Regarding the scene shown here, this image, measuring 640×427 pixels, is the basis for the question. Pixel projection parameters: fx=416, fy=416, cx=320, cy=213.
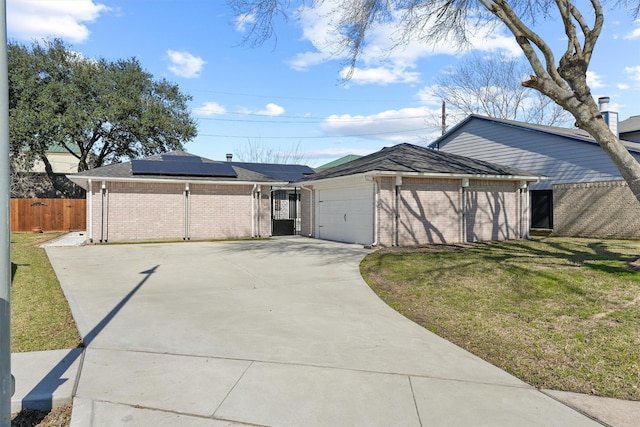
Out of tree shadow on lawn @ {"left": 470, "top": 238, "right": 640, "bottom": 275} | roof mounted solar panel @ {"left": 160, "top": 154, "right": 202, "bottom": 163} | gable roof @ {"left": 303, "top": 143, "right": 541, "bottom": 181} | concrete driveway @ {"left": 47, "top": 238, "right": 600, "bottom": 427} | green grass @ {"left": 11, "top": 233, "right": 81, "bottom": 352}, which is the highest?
roof mounted solar panel @ {"left": 160, "top": 154, "right": 202, "bottom": 163}

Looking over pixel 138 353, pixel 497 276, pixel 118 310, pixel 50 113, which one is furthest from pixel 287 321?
pixel 50 113

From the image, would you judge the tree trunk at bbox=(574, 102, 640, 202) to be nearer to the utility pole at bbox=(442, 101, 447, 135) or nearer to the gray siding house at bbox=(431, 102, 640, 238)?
the gray siding house at bbox=(431, 102, 640, 238)

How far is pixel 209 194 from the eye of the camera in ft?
60.0

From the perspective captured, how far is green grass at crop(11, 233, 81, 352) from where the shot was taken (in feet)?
15.4

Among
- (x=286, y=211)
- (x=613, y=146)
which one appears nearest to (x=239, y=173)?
(x=286, y=211)

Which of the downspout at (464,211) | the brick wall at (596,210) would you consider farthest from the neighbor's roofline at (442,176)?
the brick wall at (596,210)

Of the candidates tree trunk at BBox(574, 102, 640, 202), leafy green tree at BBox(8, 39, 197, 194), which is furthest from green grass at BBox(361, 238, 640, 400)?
leafy green tree at BBox(8, 39, 197, 194)

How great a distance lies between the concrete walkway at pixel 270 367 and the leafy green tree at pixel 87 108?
68.9 ft

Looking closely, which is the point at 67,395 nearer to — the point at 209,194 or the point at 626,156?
the point at 626,156

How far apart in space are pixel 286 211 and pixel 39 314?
49.4ft

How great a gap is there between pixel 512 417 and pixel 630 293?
183 inches

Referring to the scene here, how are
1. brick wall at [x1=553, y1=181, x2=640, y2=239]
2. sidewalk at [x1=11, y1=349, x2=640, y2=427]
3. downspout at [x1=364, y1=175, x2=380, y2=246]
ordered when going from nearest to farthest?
sidewalk at [x1=11, y1=349, x2=640, y2=427]
downspout at [x1=364, y1=175, x2=380, y2=246]
brick wall at [x1=553, y1=181, x2=640, y2=239]

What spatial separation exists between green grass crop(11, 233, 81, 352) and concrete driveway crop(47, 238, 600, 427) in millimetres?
205

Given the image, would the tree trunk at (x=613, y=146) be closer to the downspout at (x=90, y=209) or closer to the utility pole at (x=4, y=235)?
the utility pole at (x=4, y=235)
